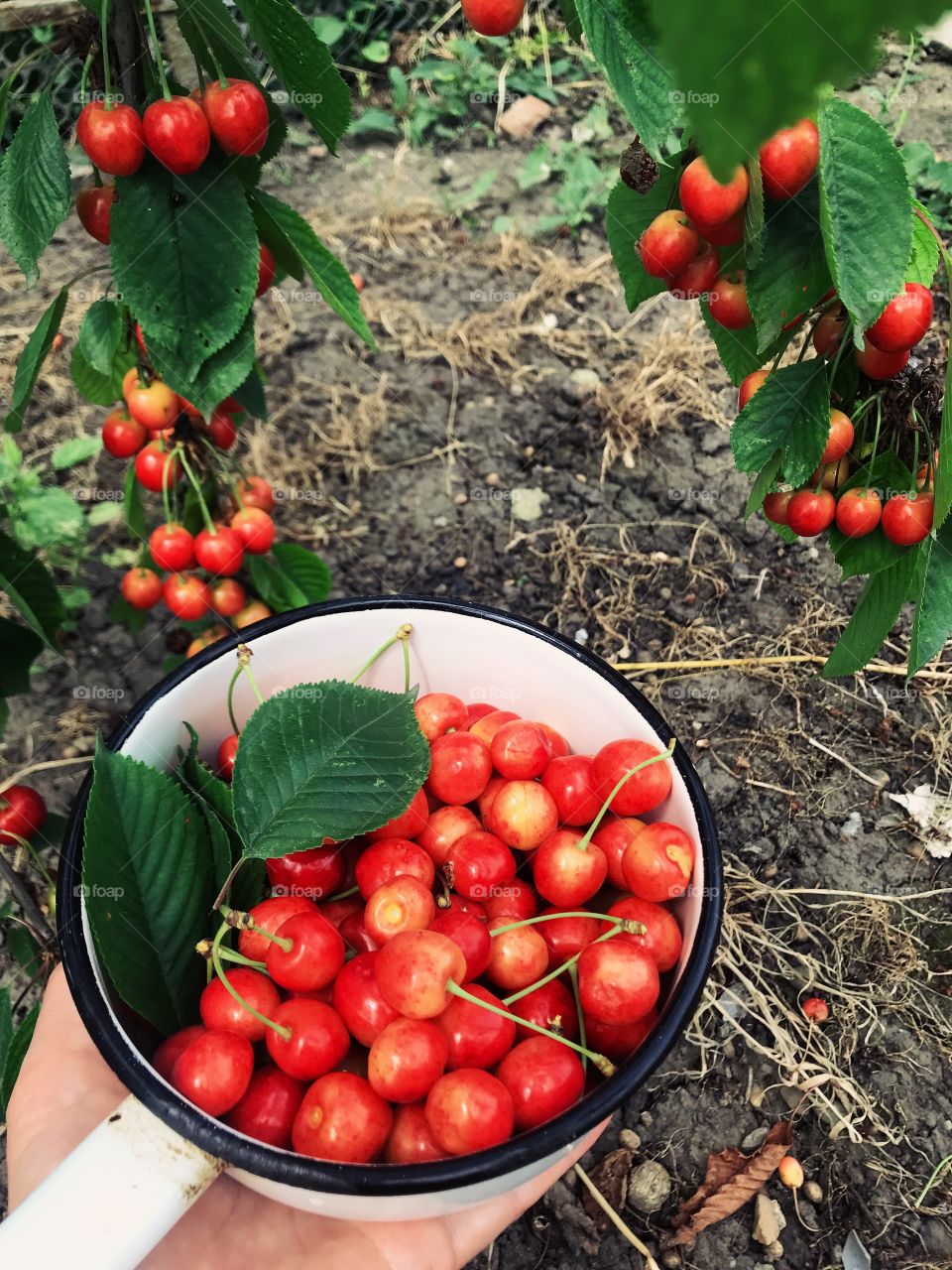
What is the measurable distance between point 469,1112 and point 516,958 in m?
0.20

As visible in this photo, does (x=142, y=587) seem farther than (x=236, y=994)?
Yes

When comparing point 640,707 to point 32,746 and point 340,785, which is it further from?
point 32,746

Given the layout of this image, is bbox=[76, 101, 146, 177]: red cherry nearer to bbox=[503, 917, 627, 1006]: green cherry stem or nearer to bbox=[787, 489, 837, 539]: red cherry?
bbox=[787, 489, 837, 539]: red cherry

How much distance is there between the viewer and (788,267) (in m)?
0.75

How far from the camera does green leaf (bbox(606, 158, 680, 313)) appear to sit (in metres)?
0.92

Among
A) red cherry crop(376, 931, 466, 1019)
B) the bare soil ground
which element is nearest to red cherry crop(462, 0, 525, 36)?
red cherry crop(376, 931, 466, 1019)

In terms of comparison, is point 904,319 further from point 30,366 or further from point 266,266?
point 30,366

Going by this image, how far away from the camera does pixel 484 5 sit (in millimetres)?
725

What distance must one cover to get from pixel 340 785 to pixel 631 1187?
98 cm

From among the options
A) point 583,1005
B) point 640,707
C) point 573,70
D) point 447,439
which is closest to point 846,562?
point 640,707

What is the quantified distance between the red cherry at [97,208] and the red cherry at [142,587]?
751mm

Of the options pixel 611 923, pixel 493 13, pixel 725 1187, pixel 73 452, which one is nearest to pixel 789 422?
pixel 493 13

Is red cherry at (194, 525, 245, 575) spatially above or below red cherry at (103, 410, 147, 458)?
below

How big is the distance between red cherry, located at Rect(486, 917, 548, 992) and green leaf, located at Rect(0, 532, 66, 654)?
2.50ft
